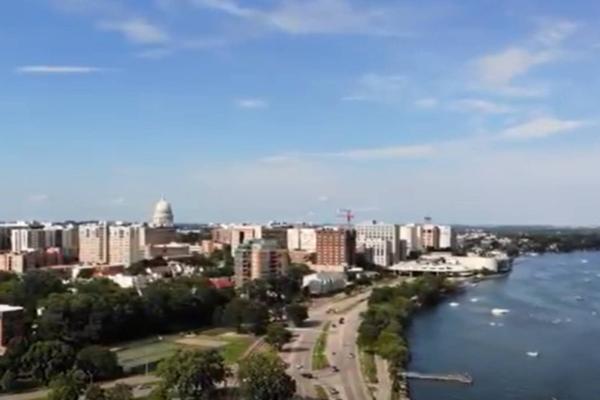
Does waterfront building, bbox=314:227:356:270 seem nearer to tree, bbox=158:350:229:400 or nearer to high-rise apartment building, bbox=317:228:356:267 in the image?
high-rise apartment building, bbox=317:228:356:267

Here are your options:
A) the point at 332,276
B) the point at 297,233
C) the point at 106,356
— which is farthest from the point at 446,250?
the point at 106,356

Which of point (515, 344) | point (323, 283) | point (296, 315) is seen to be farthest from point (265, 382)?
point (323, 283)

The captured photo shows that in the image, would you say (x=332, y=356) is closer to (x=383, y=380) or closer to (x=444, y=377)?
(x=383, y=380)

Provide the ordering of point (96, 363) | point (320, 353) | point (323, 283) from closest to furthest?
point (96, 363) < point (320, 353) < point (323, 283)

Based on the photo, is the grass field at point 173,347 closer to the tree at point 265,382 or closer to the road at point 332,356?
the road at point 332,356

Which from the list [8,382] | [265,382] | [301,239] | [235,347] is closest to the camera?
[265,382]

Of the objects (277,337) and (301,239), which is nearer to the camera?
(277,337)

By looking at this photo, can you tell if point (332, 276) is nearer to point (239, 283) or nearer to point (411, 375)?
point (239, 283)
